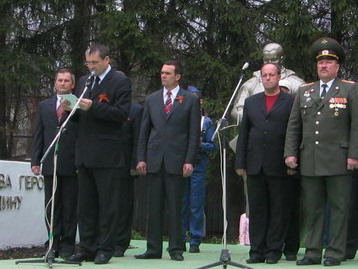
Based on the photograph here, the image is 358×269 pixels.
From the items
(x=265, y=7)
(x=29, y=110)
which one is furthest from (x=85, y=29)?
(x=265, y=7)

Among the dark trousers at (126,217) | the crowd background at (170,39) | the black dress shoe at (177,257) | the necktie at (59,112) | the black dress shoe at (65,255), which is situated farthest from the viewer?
the crowd background at (170,39)

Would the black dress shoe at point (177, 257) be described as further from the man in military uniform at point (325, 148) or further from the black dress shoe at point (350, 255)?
the black dress shoe at point (350, 255)

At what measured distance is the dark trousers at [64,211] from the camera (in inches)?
322

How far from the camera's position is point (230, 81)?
50.2ft

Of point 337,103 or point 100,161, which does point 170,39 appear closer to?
point 100,161

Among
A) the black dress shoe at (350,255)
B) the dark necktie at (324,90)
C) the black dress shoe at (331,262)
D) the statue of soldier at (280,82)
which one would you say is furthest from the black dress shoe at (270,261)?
the statue of soldier at (280,82)

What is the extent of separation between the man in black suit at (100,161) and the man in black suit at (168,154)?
399 millimetres

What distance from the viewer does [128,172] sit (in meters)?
8.69

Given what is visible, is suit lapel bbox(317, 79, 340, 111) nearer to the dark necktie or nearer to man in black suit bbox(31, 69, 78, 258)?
the dark necktie

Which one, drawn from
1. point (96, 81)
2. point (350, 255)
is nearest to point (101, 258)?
point (96, 81)

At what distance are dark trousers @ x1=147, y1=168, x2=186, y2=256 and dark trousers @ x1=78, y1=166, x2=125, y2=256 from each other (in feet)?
1.47

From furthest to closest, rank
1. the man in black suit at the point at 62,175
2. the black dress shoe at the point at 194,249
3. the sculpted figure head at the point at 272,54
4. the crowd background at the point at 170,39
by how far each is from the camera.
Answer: the crowd background at the point at 170,39 < the black dress shoe at the point at 194,249 < the sculpted figure head at the point at 272,54 < the man in black suit at the point at 62,175

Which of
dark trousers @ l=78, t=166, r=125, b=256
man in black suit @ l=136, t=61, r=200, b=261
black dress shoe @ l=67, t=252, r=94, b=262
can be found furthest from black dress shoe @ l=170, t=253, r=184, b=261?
black dress shoe @ l=67, t=252, r=94, b=262

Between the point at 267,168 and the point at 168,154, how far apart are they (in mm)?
954
